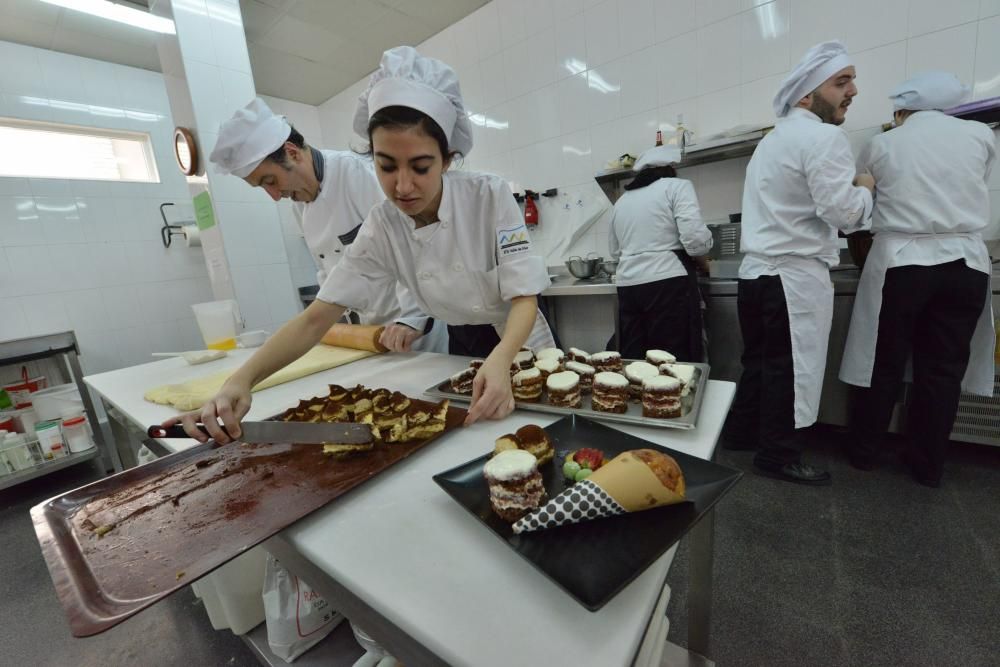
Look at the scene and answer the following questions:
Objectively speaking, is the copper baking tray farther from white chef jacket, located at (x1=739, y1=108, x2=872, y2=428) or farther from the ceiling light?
the ceiling light

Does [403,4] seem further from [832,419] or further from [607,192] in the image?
[832,419]

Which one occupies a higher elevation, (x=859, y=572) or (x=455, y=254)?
(x=455, y=254)

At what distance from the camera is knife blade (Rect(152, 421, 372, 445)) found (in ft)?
2.95

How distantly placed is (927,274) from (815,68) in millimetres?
1096

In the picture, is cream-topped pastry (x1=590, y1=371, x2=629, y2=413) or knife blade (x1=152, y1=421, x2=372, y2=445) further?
cream-topped pastry (x1=590, y1=371, x2=629, y2=413)

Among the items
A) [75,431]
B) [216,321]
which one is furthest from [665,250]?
[75,431]

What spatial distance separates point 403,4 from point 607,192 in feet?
7.88

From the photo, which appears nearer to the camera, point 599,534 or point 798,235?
point 599,534

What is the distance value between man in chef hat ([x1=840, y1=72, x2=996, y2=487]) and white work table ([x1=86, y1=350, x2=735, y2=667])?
179 cm

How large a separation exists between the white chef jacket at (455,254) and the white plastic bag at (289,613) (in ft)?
2.74

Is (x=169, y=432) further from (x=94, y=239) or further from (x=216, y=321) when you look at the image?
(x=94, y=239)

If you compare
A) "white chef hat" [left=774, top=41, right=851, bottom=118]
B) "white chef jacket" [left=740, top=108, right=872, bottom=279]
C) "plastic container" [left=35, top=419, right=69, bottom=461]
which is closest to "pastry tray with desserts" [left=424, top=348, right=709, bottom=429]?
"white chef jacket" [left=740, top=108, right=872, bottom=279]

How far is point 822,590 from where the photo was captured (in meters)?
1.59

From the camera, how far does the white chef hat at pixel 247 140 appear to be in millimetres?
1645
